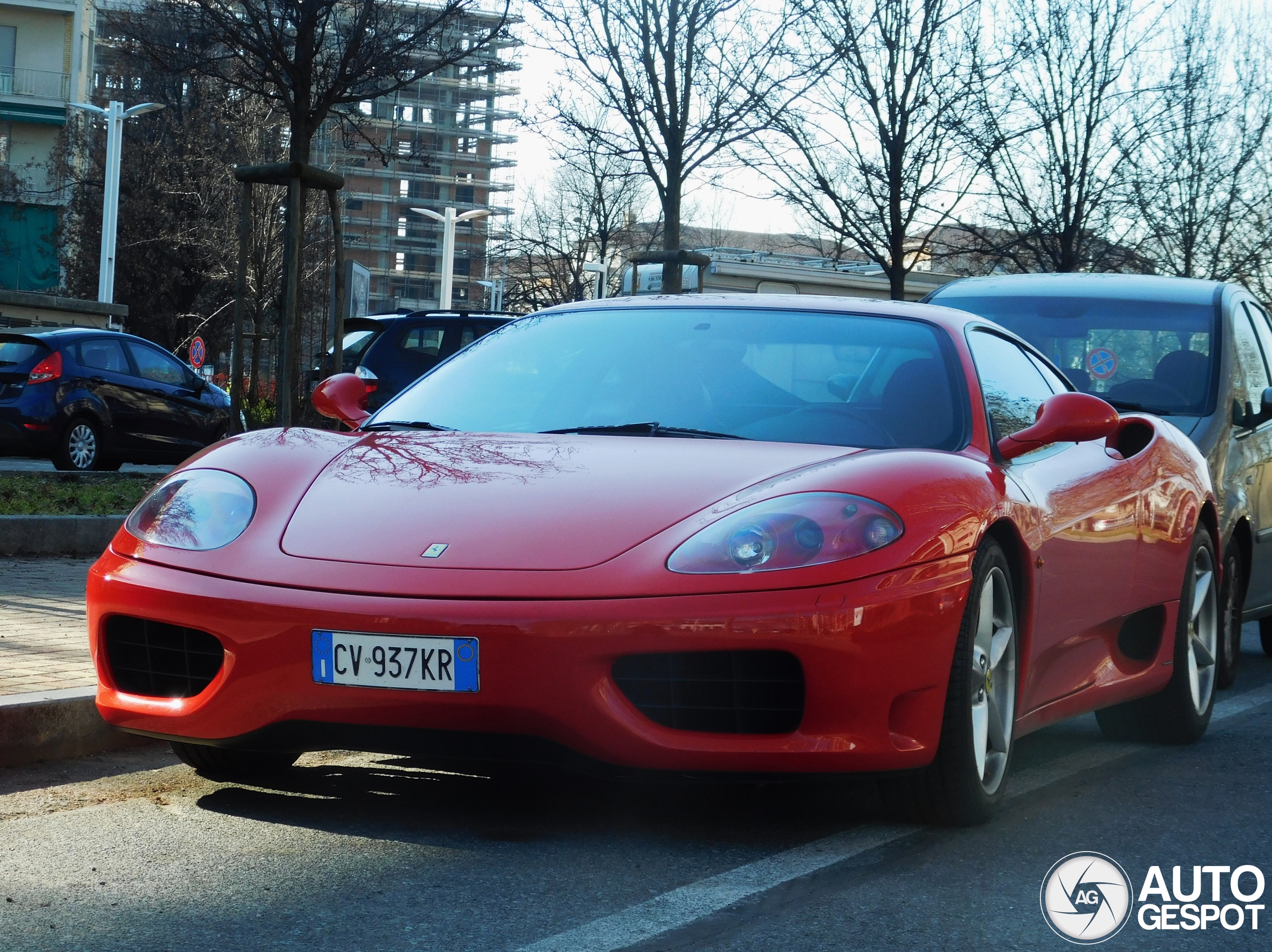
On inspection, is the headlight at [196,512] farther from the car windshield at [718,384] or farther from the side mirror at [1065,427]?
the side mirror at [1065,427]

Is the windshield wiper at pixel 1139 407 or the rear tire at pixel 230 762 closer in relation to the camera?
the rear tire at pixel 230 762

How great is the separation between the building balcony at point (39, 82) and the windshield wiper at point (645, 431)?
6313cm

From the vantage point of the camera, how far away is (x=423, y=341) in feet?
57.4

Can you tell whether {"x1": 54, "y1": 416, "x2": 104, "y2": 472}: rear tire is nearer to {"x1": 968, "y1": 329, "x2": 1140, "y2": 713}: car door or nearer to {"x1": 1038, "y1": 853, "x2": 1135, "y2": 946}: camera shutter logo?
{"x1": 968, "y1": 329, "x2": 1140, "y2": 713}: car door

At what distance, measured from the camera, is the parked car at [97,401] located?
16.7m

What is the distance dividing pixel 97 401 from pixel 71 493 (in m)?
5.67

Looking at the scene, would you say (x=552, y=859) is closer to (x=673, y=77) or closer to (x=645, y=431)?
(x=645, y=431)

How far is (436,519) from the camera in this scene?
12.7 feet

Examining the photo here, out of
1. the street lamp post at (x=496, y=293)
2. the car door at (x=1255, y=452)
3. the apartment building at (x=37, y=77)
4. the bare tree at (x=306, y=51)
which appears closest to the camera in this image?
the car door at (x=1255, y=452)

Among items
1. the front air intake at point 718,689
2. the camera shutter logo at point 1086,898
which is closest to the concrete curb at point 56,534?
the front air intake at point 718,689

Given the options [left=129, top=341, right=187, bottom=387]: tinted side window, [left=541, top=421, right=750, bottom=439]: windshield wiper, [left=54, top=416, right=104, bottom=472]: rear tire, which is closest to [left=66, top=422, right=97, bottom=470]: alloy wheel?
[left=54, top=416, right=104, bottom=472]: rear tire

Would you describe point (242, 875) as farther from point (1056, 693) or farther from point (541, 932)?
point (1056, 693)

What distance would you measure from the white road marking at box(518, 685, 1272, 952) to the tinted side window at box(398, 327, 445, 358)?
524 inches


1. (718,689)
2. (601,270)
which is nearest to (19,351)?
(718,689)
